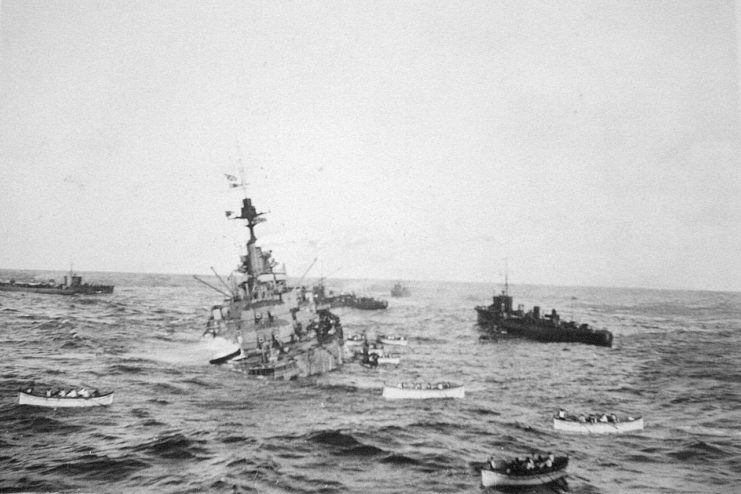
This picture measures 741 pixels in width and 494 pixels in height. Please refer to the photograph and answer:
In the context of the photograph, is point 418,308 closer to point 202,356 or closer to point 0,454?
point 202,356

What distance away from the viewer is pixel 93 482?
961 cm

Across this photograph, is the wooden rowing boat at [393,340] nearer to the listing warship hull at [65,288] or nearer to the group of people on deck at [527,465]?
the group of people on deck at [527,465]

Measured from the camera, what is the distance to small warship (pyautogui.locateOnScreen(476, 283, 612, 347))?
24.3 metres

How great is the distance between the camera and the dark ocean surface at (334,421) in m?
9.90

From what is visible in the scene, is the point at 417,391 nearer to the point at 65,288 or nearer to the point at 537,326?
the point at 537,326

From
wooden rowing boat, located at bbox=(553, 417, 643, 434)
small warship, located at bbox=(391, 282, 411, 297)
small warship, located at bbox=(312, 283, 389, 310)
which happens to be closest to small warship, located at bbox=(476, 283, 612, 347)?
small warship, located at bbox=(312, 283, 389, 310)

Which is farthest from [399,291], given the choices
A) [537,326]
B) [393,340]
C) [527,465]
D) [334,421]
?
[527,465]

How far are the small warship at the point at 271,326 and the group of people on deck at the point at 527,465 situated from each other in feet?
29.2

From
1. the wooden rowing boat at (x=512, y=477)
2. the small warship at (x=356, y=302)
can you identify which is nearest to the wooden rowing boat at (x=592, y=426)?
the wooden rowing boat at (x=512, y=477)

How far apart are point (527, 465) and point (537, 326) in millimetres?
20067

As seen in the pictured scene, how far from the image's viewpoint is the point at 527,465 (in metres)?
9.53

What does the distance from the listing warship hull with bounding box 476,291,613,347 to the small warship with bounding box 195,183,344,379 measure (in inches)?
571

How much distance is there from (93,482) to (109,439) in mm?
1339

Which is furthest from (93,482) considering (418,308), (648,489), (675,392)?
(418,308)
